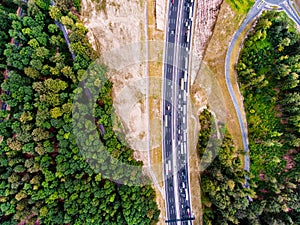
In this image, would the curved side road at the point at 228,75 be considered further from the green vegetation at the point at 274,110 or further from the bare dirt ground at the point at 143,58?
the green vegetation at the point at 274,110

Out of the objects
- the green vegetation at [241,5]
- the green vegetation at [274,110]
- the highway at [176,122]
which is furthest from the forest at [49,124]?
the green vegetation at [241,5]

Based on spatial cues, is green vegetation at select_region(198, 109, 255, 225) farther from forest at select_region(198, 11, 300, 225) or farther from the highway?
the highway

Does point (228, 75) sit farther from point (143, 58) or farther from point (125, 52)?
point (125, 52)

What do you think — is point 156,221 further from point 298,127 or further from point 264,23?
point 264,23

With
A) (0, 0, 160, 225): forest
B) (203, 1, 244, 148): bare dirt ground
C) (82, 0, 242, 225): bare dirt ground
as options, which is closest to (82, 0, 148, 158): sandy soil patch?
(82, 0, 242, 225): bare dirt ground

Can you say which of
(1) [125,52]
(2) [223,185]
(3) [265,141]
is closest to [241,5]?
(1) [125,52]
